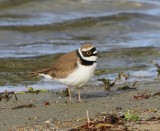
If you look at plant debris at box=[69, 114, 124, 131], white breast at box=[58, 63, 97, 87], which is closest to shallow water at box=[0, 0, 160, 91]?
white breast at box=[58, 63, 97, 87]

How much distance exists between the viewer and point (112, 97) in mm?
7996

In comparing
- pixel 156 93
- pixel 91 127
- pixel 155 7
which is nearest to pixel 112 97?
pixel 156 93

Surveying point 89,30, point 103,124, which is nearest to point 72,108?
point 103,124

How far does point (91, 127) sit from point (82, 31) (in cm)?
1059

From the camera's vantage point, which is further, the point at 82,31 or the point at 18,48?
the point at 82,31

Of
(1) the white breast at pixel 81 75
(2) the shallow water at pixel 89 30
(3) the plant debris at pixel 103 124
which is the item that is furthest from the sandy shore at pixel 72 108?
(2) the shallow water at pixel 89 30

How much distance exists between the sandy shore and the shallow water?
1.94 m

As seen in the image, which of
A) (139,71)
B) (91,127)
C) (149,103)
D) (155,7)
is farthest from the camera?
A: (155,7)

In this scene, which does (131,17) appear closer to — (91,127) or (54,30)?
(54,30)

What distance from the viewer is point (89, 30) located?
16.1 metres

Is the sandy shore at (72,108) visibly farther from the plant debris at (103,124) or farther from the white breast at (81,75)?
the white breast at (81,75)

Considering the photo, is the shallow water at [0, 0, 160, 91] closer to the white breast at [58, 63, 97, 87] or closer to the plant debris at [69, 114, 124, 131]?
the white breast at [58, 63, 97, 87]

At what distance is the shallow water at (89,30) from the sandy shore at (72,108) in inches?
76.2

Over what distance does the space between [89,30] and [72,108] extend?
353 inches
